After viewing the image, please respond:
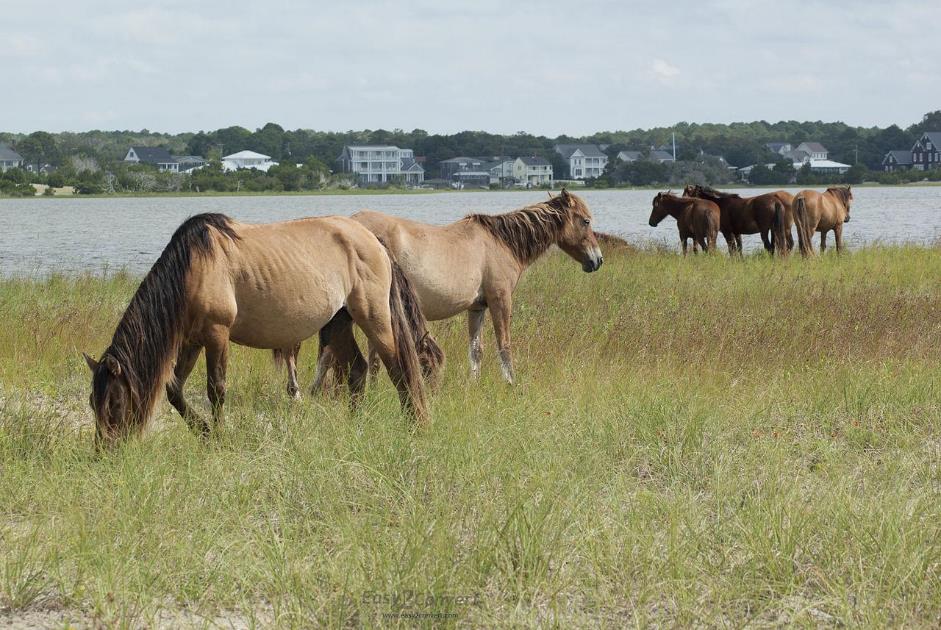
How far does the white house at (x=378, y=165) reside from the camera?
458 feet

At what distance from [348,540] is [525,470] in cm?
122

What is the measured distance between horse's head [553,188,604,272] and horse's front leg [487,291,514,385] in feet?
3.64

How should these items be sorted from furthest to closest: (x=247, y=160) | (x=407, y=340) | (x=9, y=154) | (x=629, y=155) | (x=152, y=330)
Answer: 1. (x=629, y=155)
2. (x=247, y=160)
3. (x=9, y=154)
4. (x=407, y=340)
5. (x=152, y=330)

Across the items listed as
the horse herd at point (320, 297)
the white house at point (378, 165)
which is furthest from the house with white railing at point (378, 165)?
the horse herd at point (320, 297)

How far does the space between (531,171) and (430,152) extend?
20015 mm

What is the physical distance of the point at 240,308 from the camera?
6.07m

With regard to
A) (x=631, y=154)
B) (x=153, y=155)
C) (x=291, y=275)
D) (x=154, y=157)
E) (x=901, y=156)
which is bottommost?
(x=291, y=275)

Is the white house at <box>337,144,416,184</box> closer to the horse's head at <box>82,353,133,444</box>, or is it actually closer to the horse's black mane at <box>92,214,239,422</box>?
the horse's black mane at <box>92,214,239,422</box>

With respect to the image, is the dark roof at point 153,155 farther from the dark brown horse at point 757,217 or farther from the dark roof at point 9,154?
the dark brown horse at point 757,217

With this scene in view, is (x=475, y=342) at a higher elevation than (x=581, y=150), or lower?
lower

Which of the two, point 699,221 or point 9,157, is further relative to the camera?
point 9,157

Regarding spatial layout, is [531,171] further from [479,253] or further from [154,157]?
[479,253]

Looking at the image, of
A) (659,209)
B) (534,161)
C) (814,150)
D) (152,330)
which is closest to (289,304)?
(152,330)

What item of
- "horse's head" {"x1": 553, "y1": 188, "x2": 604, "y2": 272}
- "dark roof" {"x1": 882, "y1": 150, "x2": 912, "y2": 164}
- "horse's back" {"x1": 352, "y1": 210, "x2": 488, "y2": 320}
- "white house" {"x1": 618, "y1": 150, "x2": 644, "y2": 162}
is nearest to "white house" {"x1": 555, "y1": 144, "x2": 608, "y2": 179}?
"white house" {"x1": 618, "y1": 150, "x2": 644, "y2": 162}
